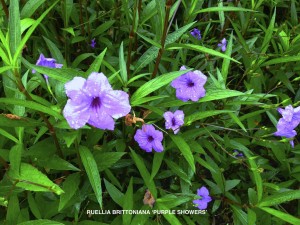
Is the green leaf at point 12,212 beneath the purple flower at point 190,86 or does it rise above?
beneath

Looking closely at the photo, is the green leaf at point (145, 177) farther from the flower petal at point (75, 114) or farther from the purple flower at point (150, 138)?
the flower petal at point (75, 114)

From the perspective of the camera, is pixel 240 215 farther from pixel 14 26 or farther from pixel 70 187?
pixel 14 26

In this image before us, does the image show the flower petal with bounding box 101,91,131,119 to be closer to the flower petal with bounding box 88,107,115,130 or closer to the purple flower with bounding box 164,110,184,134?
the flower petal with bounding box 88,107,115,130

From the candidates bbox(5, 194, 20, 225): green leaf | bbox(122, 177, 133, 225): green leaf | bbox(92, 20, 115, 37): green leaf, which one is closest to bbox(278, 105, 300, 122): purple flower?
bbox(122, 177, 133, 225): green leaf

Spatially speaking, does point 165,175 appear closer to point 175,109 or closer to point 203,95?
point 175,109

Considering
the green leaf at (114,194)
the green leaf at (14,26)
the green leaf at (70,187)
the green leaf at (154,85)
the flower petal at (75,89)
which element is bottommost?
the green leaf at (114,194)

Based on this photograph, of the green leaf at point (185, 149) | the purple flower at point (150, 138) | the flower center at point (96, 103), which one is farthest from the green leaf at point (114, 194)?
the flower center at point (96, 103)
